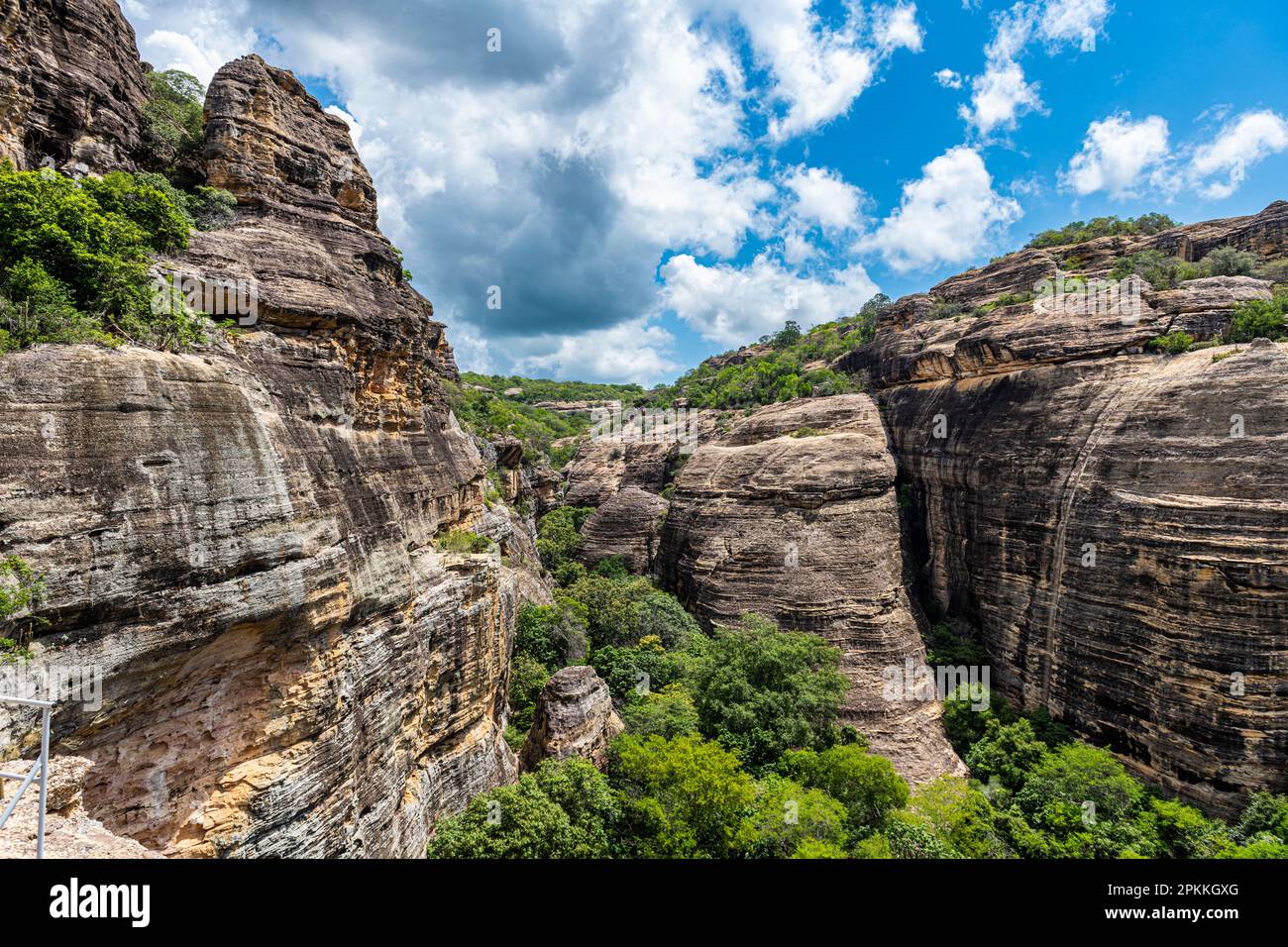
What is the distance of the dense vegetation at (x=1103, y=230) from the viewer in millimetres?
38625

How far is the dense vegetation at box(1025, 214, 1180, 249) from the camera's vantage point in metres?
38.6

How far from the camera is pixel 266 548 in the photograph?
865 cm

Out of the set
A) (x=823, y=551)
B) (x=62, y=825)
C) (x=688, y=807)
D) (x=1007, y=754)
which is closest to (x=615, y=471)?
(x=823, y=551)

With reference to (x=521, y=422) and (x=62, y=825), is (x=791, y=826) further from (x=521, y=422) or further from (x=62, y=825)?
(x=521, y=422)

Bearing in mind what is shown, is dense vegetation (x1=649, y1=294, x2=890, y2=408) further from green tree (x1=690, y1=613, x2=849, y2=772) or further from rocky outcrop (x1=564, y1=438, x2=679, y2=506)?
green tree (x1=690, y1=613, x2=849, y2=772)

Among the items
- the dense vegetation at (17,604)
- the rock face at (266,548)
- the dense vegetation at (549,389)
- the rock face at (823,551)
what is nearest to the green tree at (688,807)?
the rock face at (266,548)

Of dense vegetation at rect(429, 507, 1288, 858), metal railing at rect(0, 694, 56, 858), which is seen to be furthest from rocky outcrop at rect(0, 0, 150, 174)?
dense vegetation at rect(429, 507, 1288, 858)

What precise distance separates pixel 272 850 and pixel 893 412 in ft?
102

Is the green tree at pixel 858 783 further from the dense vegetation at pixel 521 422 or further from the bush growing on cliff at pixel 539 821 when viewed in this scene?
the dense vegetation at pixel 521 422

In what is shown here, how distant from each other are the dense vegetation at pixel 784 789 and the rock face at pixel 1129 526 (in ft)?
5.10

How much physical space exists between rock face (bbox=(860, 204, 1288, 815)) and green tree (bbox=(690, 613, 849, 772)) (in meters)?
7.62
